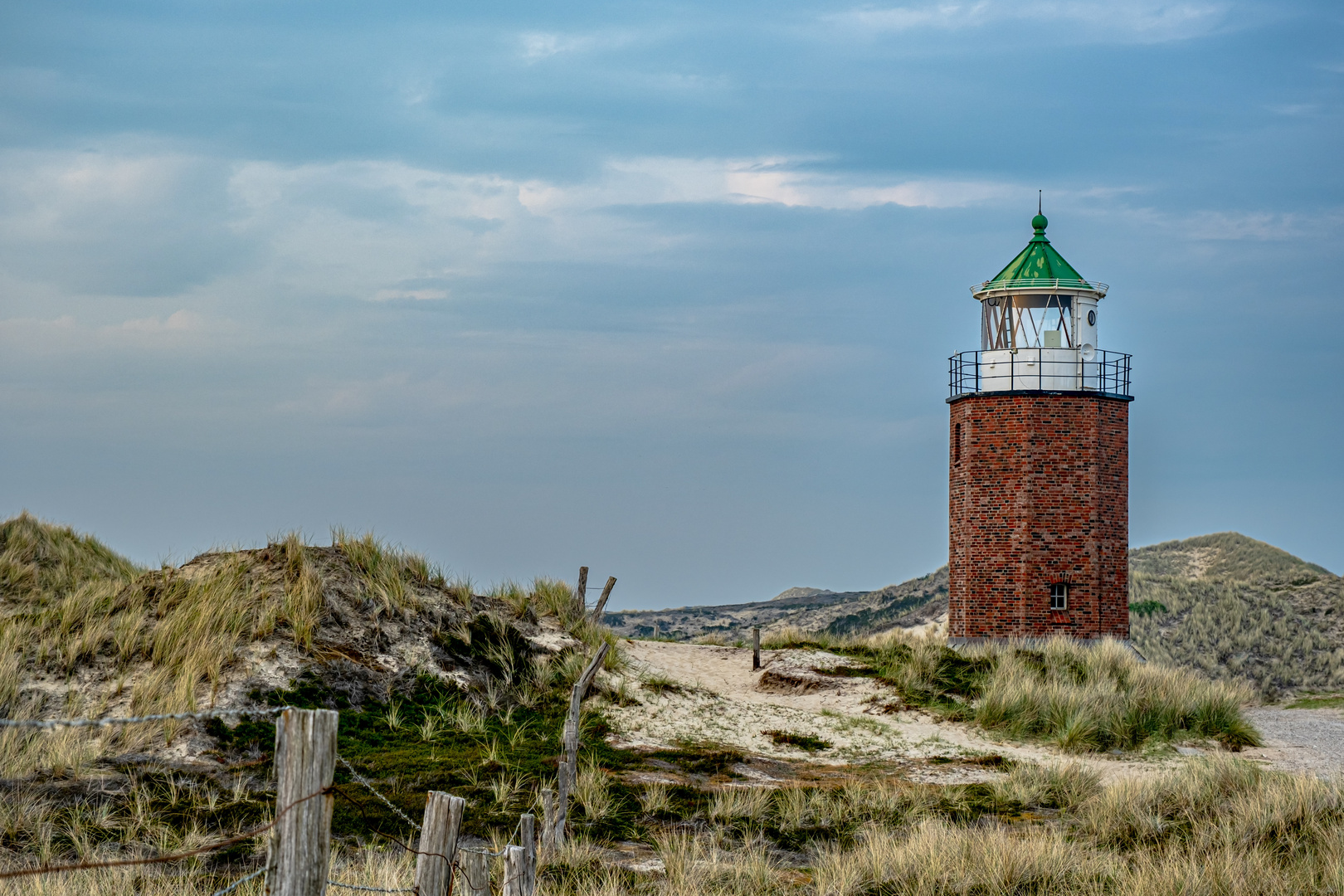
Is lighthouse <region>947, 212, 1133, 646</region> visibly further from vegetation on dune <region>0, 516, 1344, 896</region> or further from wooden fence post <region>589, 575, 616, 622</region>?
wooden fence post <region>589, 575, 616, 622</region>

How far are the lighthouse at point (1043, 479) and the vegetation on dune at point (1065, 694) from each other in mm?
1439

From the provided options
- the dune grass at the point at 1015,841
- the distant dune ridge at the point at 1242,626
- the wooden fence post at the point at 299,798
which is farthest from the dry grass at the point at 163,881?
the distant dune ridge at the point at 1242,626

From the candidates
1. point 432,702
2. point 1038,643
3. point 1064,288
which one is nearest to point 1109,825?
point 432,702

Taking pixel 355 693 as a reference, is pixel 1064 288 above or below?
above

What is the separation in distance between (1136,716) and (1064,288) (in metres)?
A: 11.0

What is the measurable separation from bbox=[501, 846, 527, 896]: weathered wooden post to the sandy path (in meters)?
9.68

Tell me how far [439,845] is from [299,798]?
1045mm

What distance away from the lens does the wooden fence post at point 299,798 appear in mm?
4785

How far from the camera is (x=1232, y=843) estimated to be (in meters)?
10.8

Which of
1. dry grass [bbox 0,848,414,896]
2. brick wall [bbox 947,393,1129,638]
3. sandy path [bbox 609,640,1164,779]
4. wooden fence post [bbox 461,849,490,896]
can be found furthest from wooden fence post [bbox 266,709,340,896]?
brick wall [bbox 947,393,1129,638]

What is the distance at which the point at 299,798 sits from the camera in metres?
4.78

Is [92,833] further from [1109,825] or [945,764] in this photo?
[945,764]

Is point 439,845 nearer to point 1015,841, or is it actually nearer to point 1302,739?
point 1015,841

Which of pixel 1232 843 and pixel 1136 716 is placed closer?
pixel 1232 843
